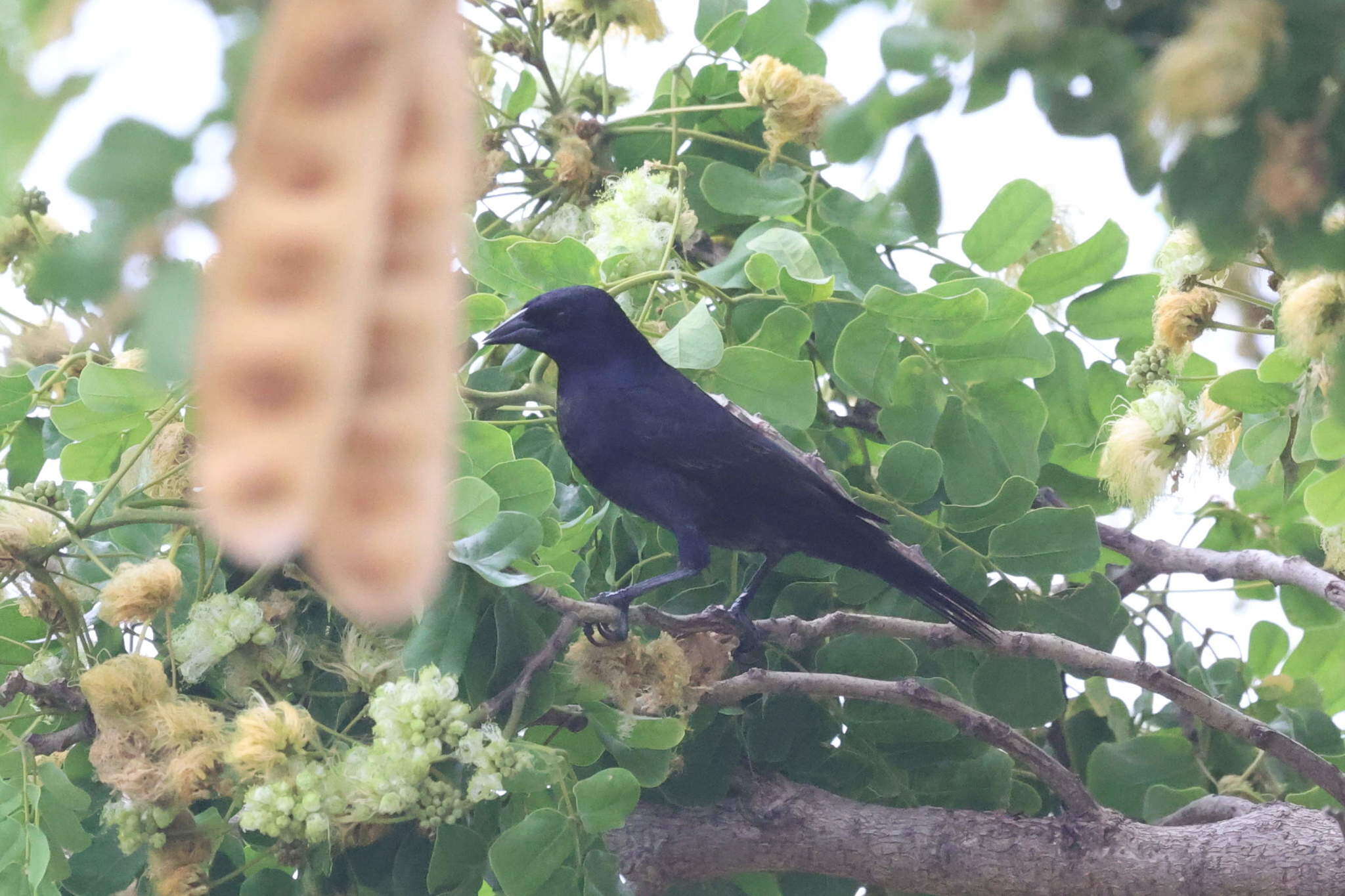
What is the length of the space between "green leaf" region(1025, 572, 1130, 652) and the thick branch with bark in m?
0.17

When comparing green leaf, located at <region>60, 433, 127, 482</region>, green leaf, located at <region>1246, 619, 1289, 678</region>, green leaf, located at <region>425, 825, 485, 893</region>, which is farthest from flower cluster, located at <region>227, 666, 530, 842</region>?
green leaf, located at <region>1246, 619, 1289, 678</region>

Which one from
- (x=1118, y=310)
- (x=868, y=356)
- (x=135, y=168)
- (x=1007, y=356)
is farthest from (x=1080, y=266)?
(x=135, y=168)

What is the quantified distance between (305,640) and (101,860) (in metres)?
0.28

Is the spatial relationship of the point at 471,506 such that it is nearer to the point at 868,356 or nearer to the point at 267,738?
the point at 267,738

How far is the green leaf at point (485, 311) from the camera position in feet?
3.72

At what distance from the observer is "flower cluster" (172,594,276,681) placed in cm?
92

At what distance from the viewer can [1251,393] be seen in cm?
99

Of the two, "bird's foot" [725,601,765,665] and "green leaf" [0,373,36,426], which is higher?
"green leaf" [0,373,36,426]

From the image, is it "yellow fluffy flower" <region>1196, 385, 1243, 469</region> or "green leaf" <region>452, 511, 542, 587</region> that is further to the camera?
"yellow fluffy flower" <region>1196, 385, 1243, 469</region>

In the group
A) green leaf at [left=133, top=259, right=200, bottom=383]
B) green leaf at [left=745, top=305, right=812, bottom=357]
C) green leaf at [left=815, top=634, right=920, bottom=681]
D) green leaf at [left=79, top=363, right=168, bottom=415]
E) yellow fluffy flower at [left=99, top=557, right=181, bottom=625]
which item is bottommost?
green leaf at [left=815, top=634, right=920, bottom=681]

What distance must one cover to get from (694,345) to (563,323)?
0.90ft

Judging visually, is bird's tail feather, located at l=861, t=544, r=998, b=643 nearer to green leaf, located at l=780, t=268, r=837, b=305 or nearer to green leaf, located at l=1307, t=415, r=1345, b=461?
green leaf, located at l=780, t=268, r=837, b=305

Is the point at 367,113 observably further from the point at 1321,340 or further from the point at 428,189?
the point at 1321,340

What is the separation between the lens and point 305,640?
1.00 metres
